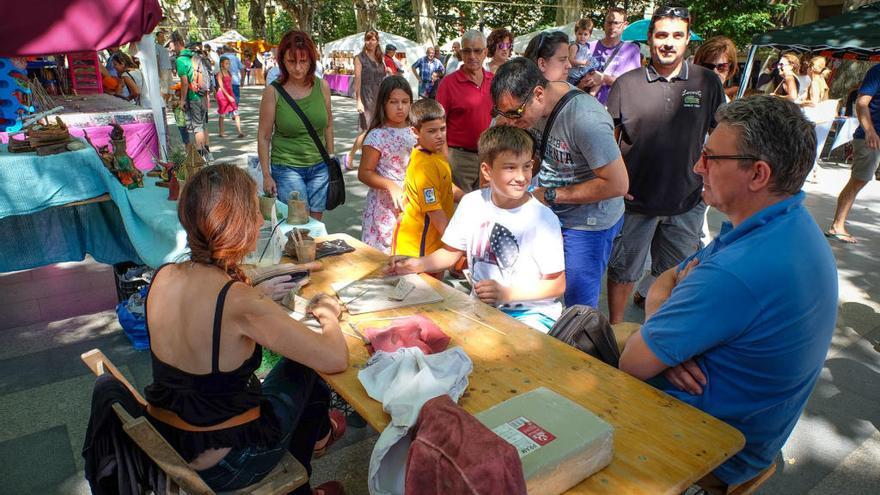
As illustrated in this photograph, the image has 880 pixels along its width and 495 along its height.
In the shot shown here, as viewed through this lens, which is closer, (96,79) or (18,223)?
(18,223)

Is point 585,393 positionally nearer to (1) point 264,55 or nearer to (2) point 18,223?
(2) point 18,223

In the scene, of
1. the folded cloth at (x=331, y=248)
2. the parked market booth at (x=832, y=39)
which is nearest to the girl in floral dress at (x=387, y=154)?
the folded cloth at (x=331, y=248)

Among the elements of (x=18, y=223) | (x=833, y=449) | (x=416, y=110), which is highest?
(x=416, y=110)

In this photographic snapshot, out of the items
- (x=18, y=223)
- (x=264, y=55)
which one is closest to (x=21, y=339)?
(x=18, y=223)

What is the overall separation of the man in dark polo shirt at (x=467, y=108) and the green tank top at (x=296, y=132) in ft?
3.70

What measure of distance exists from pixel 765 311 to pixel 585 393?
21.2 inches

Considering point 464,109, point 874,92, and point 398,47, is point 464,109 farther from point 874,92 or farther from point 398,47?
point 398,47

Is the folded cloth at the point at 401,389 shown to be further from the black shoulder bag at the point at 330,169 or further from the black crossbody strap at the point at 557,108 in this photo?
the black shoulder bag at the point at 330,169

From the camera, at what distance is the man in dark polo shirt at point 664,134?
10.7ft

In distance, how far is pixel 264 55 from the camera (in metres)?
30.2

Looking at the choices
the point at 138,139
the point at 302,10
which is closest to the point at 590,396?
the point at 138,139

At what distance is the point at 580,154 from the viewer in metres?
2.76

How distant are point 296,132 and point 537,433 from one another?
10.8 ft

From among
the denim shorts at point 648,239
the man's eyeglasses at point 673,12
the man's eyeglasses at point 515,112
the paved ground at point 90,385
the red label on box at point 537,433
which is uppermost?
the man's eyeglasses at point 673,12
